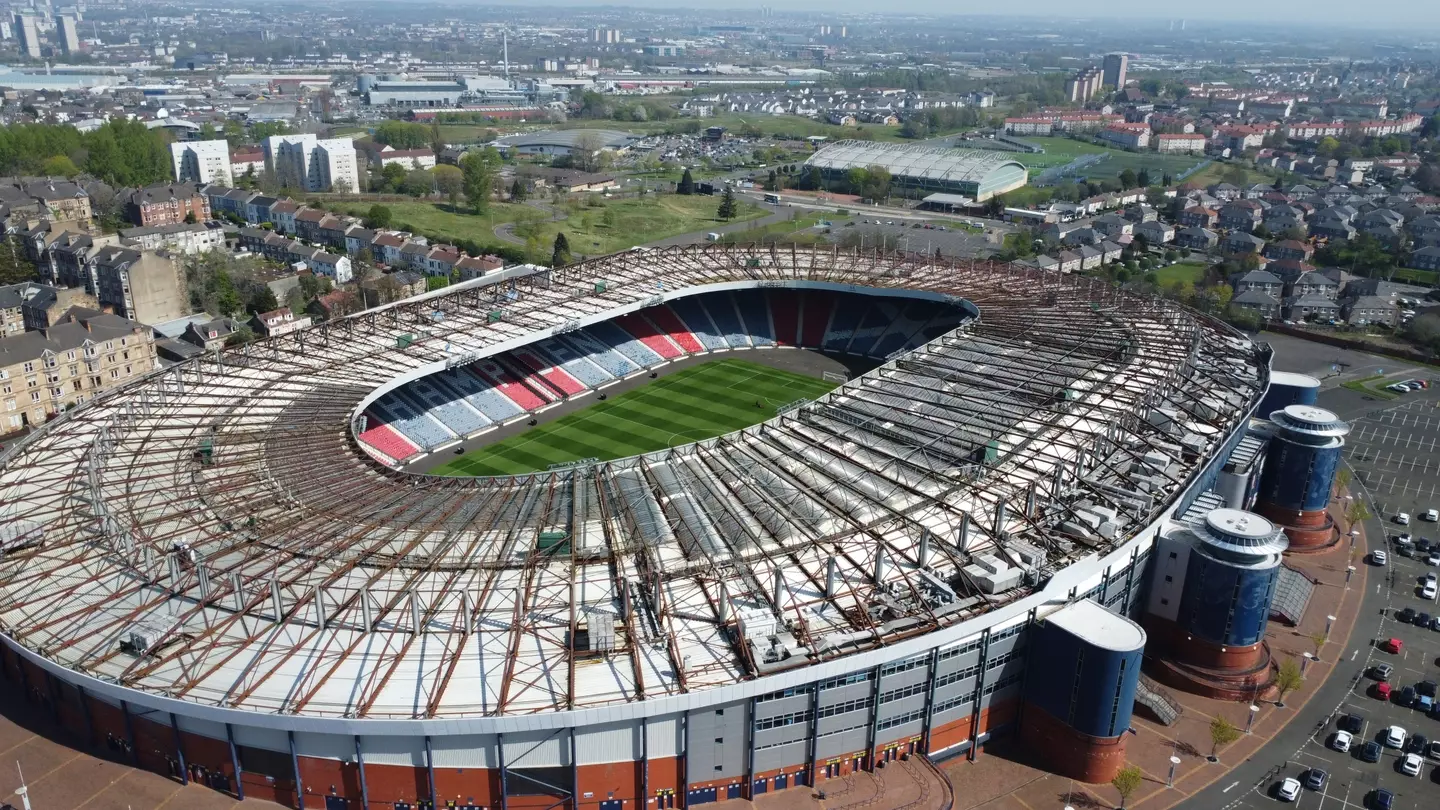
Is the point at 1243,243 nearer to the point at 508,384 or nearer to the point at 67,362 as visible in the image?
the point at 508,384

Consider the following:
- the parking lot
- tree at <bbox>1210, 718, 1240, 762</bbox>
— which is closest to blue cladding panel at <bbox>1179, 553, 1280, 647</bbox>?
tree at <bbox>1210, 718, 1240, 762</bbox>

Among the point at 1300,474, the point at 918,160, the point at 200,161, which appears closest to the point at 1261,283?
the point at 1300,474

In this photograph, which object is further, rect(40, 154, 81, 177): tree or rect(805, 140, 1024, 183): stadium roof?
rect(805, 140, 1024, 183): stadium roof

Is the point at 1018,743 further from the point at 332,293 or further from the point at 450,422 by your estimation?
the point at 332,293

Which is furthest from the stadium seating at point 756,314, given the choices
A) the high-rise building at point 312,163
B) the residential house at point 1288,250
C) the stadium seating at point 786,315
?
the high-rise building at point 312,163

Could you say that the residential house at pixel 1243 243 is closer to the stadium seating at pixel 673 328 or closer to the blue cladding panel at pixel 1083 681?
the stadium seating at pixel 673 328

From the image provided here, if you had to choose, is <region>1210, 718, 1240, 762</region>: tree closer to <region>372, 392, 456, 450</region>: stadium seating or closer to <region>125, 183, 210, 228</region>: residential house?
<region>372, 392, 456, 450</region>: stadium seating

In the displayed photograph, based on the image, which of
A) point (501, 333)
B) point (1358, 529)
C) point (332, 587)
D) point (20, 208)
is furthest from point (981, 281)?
point (20, 208)
